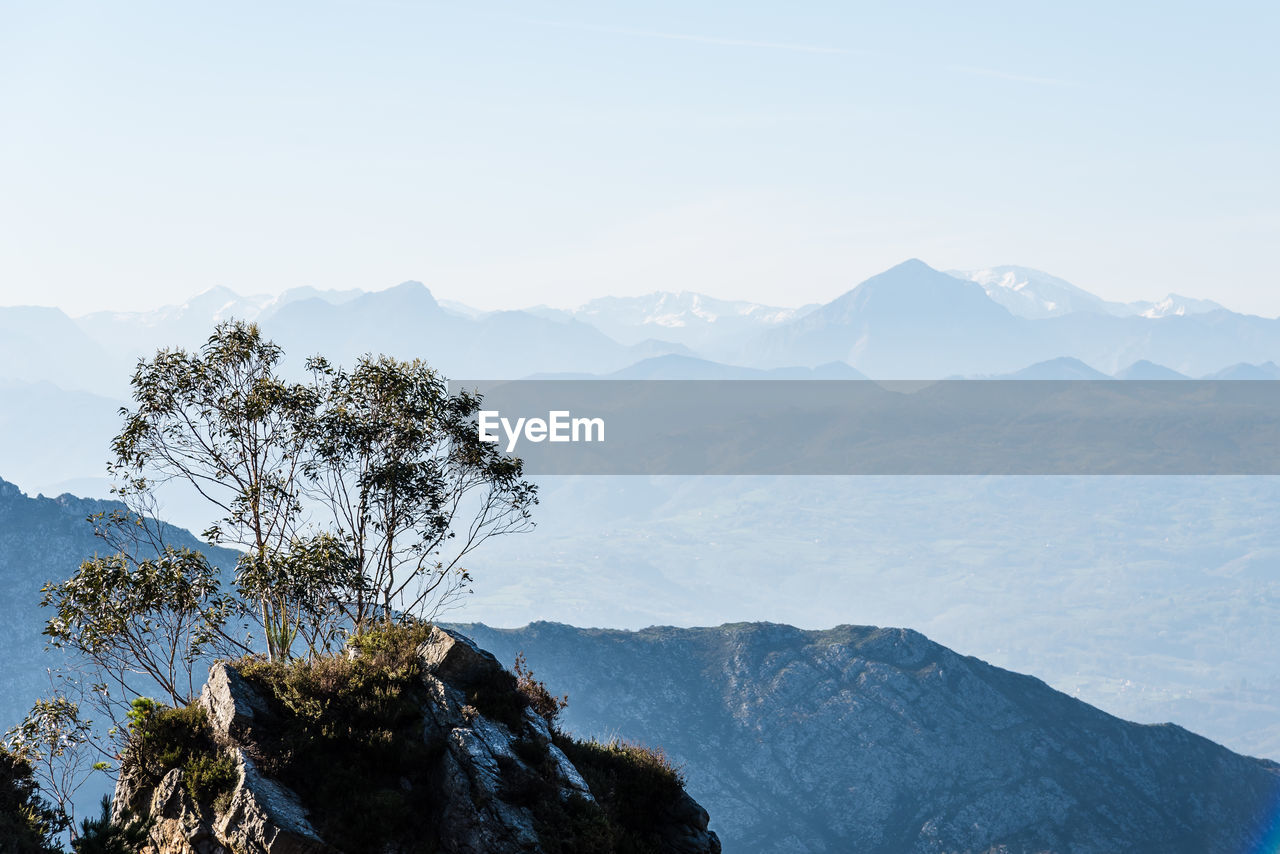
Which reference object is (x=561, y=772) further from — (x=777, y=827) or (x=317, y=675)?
(x=777, y=827)

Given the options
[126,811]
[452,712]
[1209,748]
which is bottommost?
[1209,748]

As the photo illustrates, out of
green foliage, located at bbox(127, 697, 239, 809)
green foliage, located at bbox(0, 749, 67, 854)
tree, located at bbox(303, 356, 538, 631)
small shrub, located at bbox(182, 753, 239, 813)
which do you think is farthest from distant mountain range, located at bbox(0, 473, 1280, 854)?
small shrub, located at bbox(182, 753, 239, 813)

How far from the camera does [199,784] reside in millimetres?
21641

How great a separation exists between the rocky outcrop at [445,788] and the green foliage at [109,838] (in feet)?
2.67

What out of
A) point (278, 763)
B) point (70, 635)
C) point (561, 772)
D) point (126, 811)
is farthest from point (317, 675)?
point (70, 635)

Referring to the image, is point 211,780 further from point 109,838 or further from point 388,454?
point 388,454

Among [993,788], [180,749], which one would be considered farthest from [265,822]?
[993,788]

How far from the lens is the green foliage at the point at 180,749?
21641mm

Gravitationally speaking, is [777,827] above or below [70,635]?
below

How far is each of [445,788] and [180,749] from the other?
6070 mm

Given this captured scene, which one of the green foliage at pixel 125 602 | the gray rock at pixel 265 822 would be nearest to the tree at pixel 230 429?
the green foliage at pixel 125 602

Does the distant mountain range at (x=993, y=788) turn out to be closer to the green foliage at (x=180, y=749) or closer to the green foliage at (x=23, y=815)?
the green foliage at (x=180, y=749)

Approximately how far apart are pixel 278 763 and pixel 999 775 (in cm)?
18477

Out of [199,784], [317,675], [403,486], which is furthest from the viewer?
[403,486]
